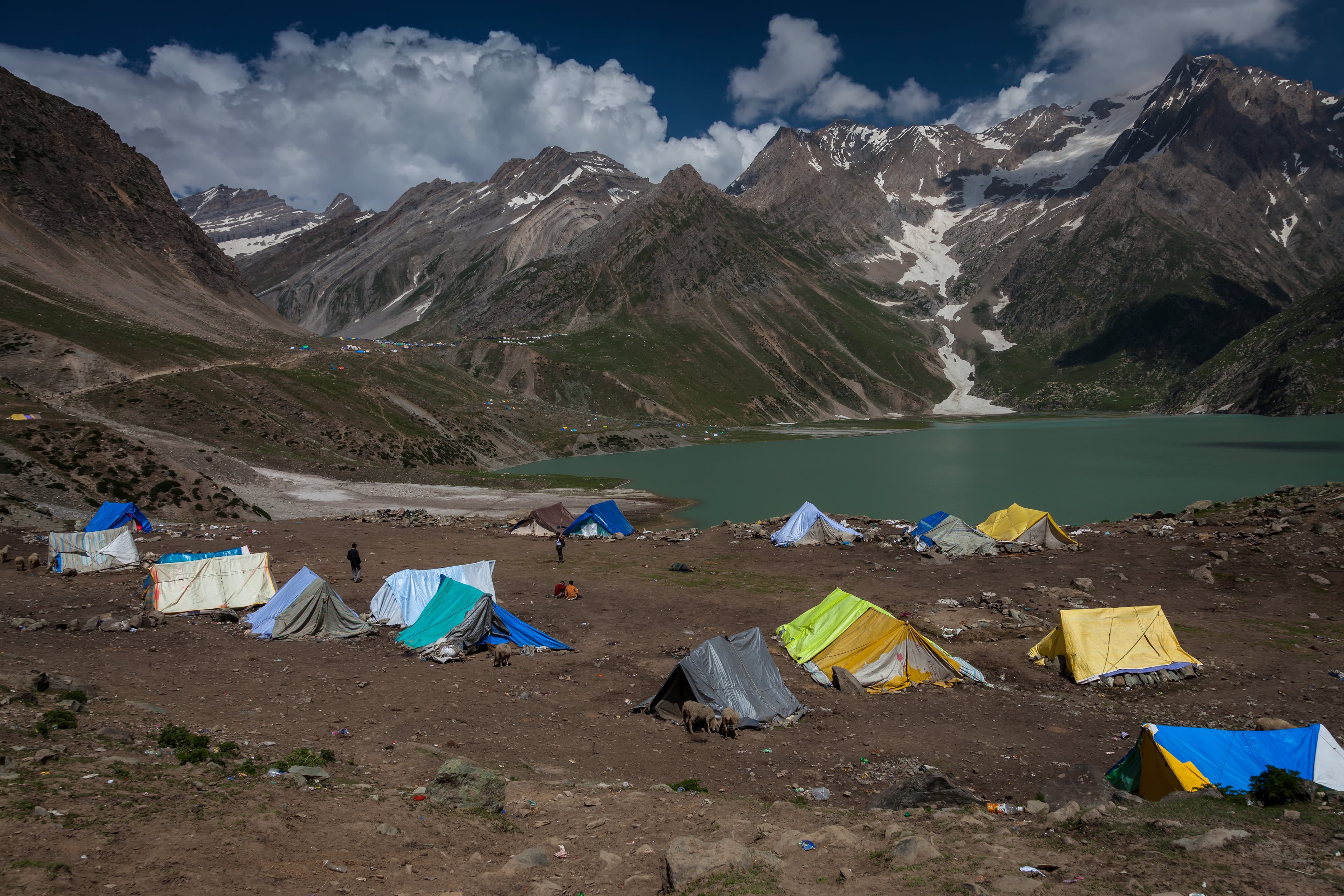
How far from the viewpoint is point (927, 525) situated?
4212 cm

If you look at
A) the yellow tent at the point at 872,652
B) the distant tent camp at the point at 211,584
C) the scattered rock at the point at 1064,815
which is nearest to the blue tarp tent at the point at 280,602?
the distant tent camp at the point at 211,584

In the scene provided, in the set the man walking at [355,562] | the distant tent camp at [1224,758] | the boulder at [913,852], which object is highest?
the man walking at [355,562]

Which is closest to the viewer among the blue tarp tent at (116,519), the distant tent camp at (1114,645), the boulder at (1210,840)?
the boulder at (1210,840)

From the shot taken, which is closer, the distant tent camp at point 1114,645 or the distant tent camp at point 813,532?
the distant tent camp at point 1114,645

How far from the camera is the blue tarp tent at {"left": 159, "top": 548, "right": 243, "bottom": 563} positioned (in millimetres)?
27828

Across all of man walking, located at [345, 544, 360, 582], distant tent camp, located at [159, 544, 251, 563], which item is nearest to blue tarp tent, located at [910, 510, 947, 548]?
man walking, located at [345, 544, 360, 582]

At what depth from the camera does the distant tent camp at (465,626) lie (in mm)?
23516

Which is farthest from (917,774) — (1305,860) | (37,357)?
(37,357)

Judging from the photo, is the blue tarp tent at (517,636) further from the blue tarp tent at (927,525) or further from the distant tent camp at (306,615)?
the blue tarp tent at (927,525)

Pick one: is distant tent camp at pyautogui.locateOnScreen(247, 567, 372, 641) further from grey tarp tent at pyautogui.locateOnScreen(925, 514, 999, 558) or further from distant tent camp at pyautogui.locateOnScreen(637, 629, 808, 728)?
grey tarp tent at pyautogui.locateOnScreen(925, 514, 999, 558)

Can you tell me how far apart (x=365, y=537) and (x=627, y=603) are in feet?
71.5

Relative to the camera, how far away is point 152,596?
2578 centimetres

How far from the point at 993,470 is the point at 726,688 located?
75154 mm

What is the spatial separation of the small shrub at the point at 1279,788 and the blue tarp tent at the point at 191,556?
3133 cm
